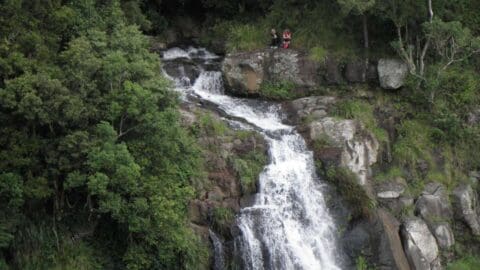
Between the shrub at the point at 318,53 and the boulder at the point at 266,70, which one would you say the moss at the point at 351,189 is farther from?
the shrub at the point at 318,53

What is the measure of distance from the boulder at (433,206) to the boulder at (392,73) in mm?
5320

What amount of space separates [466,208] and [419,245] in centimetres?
327

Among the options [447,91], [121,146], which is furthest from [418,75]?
[121,146]

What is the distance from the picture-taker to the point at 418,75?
2550 cm

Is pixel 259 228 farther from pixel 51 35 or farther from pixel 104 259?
pixel 51 35

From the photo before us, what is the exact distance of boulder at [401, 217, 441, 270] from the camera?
20.9m

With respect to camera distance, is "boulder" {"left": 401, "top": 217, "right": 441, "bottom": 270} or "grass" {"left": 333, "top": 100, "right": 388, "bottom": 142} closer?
"boulder" {"left": 401, "top": 217, "right": 441, "bottom": 270}

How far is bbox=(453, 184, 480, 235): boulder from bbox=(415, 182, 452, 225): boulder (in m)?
0.44

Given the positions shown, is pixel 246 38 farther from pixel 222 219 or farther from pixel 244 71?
pixel 222 219

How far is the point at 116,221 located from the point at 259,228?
4.81 m

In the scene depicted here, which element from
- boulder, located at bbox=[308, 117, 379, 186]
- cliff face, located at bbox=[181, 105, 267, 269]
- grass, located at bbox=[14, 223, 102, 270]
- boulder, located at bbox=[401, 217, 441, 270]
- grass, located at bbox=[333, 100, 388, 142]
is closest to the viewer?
grass, located at bbox=[14, 223, 102, 270]

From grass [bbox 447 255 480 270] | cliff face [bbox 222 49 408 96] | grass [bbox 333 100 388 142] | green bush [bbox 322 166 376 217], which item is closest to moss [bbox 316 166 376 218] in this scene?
green bush [bbox 322 166 376 217]

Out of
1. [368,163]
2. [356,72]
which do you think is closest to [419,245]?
[368,163]

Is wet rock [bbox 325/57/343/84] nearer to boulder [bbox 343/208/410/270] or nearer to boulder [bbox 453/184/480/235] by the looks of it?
boulder [bbox 453/184/480/235]
